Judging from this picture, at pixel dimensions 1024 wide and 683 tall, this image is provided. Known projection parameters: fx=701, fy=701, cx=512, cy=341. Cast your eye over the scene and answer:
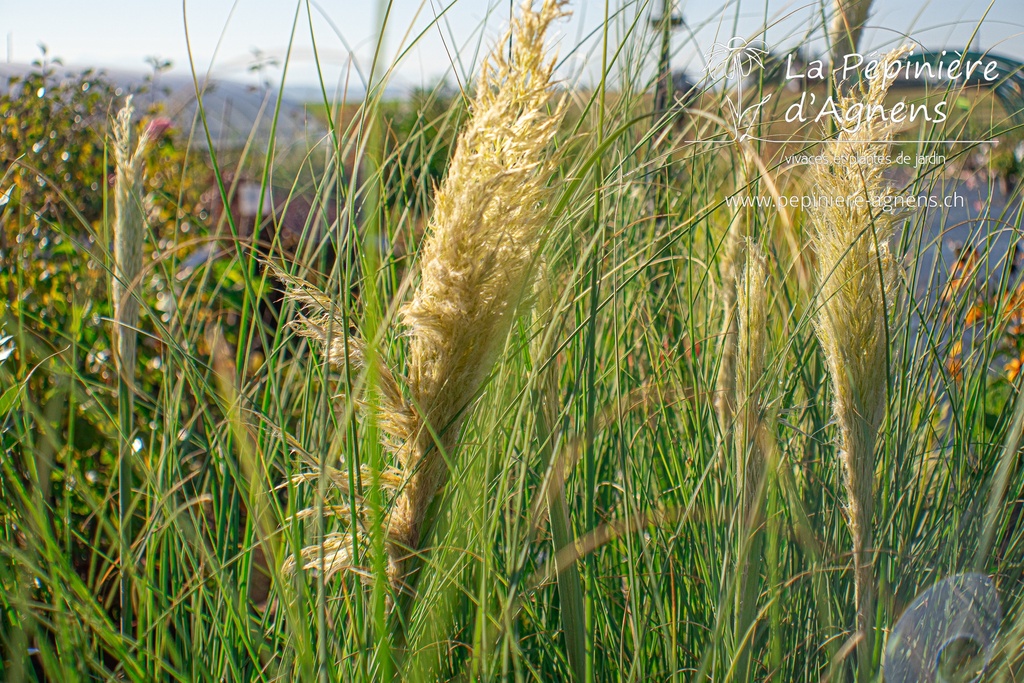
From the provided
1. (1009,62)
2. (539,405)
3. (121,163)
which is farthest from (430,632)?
(1009,62)

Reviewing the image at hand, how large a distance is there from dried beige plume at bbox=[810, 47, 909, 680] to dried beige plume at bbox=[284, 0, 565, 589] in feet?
1.55

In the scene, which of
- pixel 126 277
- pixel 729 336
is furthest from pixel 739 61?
pixel 126 277

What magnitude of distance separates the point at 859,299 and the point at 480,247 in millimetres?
581

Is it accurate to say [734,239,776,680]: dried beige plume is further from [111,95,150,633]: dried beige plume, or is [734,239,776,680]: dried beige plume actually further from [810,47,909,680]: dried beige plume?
[111,95,150,633]: dried beige plume

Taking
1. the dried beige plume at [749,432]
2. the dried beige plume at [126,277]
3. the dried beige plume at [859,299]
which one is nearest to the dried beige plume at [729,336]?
the dried beige plume at [749,432]

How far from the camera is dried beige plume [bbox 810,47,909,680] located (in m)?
0.99

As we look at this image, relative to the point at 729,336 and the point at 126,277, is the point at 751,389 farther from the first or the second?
the point at 126,277

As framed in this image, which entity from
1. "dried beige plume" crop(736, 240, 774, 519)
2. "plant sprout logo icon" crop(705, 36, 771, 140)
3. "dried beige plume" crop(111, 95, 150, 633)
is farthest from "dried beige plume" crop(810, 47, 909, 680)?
"dried beige plume" crop(111, 95, 150, 633)

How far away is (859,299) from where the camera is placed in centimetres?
99

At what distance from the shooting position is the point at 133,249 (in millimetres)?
1168

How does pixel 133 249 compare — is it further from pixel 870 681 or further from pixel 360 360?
pixel 870 681

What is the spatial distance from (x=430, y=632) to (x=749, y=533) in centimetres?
49

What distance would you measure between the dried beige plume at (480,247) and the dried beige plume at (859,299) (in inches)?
A: 18.6

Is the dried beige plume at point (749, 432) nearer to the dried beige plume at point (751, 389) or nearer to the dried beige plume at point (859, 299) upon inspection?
the dried beige plume at point (751, 389)
